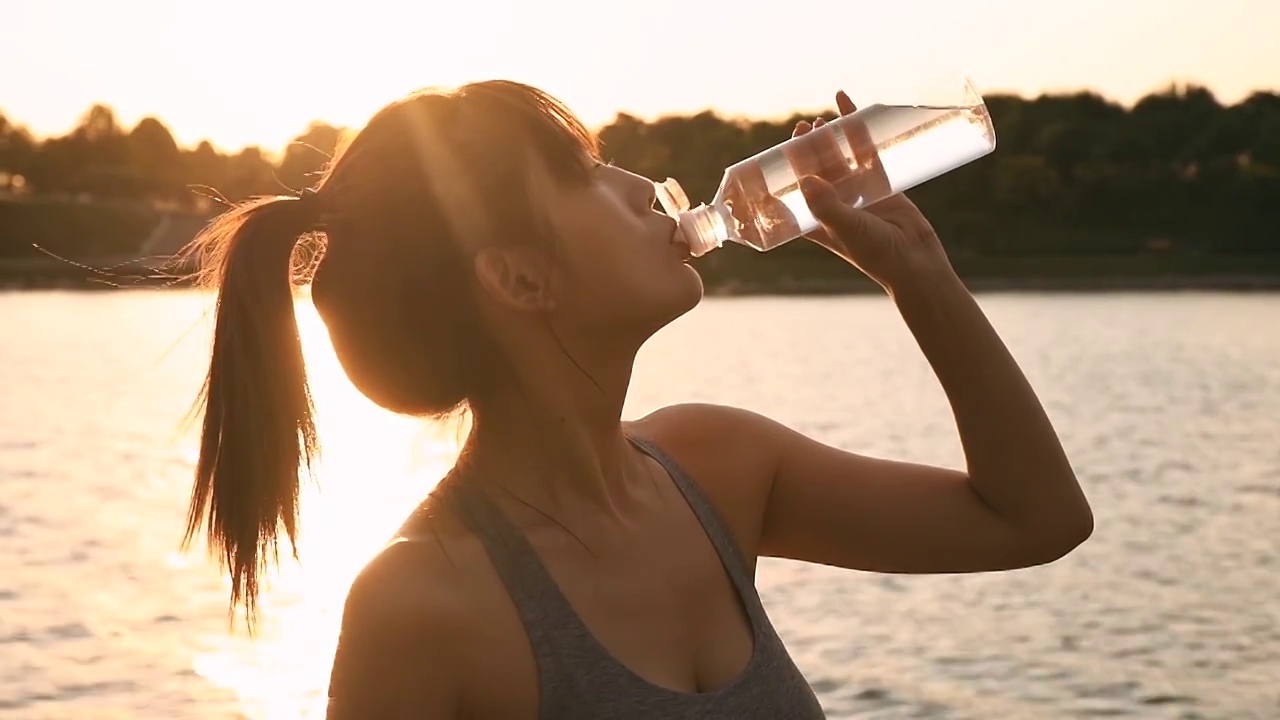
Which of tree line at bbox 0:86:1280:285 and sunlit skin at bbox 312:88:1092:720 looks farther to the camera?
tree line at bbox 0:86:1280:285

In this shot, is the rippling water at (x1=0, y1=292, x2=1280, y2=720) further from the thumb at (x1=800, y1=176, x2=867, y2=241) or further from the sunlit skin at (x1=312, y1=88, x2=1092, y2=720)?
the thumb at (x1=800, y1=176, x2=867, y2=241)

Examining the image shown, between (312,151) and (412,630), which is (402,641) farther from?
(312,151)

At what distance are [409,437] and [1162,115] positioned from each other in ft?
268

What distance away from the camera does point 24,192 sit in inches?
3568

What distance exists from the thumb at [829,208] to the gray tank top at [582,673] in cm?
54

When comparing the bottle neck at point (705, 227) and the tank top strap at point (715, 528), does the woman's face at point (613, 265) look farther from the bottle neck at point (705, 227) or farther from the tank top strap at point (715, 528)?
the tank top strap at point (715, 528)

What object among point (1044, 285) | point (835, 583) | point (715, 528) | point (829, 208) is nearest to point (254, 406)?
point (715, 528)

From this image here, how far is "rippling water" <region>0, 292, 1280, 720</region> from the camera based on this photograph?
9203 mm

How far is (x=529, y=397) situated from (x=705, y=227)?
0.38 metres

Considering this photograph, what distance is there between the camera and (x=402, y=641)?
1777mm

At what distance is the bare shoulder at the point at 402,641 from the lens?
1.77 m

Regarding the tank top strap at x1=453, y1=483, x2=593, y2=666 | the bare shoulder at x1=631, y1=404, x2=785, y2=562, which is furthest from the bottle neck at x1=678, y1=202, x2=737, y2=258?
the tank top strap at x1=453, y1=483, x2=593, y2=666

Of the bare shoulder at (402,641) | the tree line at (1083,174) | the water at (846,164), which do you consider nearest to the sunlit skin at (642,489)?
the bare shoulder at (402,641)

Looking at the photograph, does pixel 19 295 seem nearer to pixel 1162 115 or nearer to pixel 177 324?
pixel 177 324
